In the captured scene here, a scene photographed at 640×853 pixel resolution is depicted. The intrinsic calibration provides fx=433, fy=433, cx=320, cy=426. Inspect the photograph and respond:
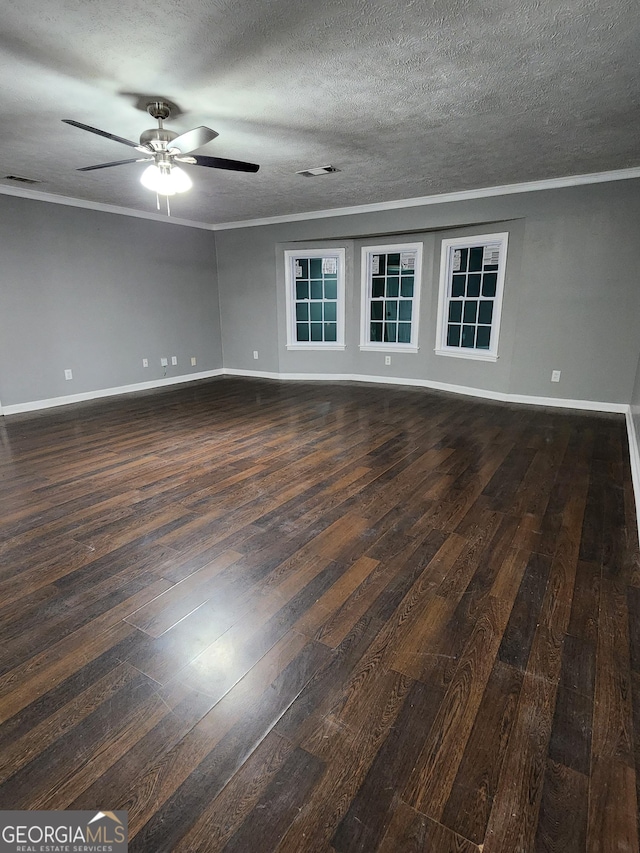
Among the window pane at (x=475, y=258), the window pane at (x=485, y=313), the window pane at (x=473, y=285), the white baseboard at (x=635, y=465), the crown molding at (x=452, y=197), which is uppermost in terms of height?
the crown molding at (x=452, y=197)

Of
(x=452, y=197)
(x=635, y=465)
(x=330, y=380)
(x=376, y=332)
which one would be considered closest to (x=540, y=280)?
(x=452, y=197)

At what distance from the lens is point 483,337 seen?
6012mm

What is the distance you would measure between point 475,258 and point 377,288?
5.12 ft

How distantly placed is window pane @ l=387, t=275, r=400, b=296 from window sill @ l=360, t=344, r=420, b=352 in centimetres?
80

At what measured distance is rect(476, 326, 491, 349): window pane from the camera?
19.5 ft

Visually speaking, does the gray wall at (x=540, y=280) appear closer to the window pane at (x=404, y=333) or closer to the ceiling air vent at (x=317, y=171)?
the window pane at (x=404, y=333)

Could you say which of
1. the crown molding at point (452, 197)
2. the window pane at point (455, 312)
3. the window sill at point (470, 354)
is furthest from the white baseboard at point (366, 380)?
the crown molding at point (452, 197)

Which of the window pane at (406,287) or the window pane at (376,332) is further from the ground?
the window pane at (406,287)

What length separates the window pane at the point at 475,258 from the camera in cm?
588

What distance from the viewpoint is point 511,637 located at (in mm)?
1753

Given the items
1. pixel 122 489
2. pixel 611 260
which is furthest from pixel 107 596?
pixel 611 260

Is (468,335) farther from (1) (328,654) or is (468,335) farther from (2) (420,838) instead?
(2) (420,838)

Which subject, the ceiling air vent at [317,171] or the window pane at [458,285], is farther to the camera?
the window pane at [458,285]

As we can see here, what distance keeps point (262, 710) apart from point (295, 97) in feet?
11.7
